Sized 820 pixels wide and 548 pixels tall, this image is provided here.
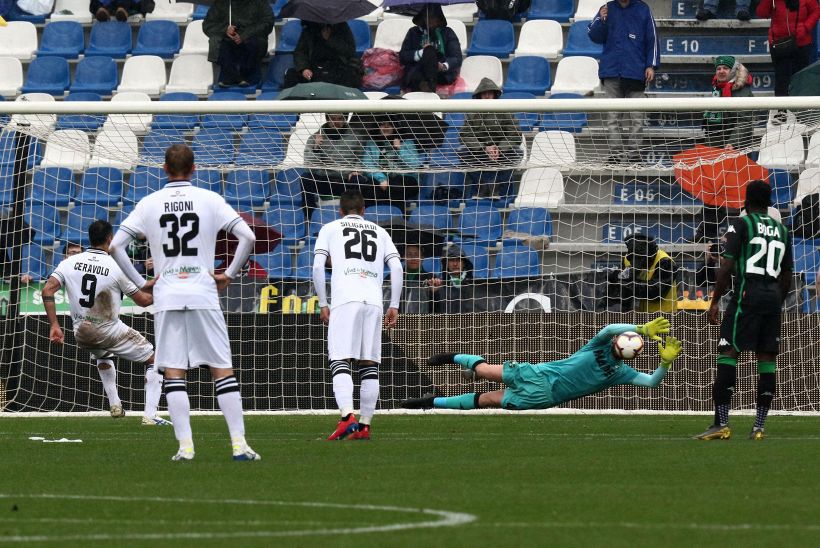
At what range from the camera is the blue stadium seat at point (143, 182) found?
63.1 ft

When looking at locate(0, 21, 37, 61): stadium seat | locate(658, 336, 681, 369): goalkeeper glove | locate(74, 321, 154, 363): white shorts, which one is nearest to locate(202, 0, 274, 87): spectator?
locate(0, 21, 37, 61): stadium seat

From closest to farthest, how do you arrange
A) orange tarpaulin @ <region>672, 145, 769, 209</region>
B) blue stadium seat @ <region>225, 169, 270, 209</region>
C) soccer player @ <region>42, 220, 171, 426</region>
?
soccer player @ <region>42, 220, 171, 426</region>
orange tarpaulin @ <region>672, 145, 769, 209</region>
blue stadium seat @ <region>225, 169, 270, 209</region>

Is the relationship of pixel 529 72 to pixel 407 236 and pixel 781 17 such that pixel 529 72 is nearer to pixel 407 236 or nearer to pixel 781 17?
pixel 781 17

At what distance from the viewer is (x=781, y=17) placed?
67.8 ft

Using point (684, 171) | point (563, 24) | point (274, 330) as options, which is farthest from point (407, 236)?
point (563, 24)

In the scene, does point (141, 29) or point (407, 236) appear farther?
point (141, 29)

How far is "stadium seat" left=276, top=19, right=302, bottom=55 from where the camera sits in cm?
2341

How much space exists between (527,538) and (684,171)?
12921 millimetres

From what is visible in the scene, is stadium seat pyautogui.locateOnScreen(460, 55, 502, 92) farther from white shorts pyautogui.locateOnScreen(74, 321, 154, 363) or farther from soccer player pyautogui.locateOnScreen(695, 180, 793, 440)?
soccer player pyautogui.locateOnScreen(695, 180, 793, 440)

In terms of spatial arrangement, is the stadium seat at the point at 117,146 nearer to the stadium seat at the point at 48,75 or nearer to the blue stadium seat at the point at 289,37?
the blue stadium seat at the point at 289,37

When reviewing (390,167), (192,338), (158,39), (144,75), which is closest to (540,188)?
(390,167)

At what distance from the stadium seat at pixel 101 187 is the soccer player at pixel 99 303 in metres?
3.62

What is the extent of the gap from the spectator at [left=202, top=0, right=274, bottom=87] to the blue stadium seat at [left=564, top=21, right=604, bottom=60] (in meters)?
4.77

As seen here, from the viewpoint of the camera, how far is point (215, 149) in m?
18.7
